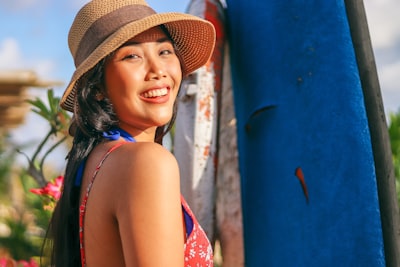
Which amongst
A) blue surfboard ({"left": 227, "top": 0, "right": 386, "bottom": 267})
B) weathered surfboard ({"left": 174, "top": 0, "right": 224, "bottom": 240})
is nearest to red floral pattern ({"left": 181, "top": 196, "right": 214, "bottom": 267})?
blue surfboard ({"left": 227, "top": 0, "right": 386, "bottom": 267})

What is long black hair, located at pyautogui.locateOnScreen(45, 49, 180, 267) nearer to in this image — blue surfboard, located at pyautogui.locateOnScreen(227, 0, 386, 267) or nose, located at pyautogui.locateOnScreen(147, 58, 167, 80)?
nose, located at pyautogui.locateOnScreen(147, 58, 167, 80)

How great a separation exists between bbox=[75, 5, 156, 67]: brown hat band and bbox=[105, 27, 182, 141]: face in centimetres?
7

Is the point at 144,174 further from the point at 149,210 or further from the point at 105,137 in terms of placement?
the point at 105,137

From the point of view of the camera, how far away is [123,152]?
1.41 m

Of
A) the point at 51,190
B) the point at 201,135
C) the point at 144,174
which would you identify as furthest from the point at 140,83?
the point at 51,190

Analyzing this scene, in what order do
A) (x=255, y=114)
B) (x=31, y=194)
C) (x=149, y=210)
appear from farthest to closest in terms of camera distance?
(x=31, y=194) < (x=255, y=114) < (x=149, y=210)

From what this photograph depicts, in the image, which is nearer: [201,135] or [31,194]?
[201,135]

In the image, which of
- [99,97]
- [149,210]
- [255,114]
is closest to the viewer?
[149,210]

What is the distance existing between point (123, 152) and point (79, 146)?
27cm

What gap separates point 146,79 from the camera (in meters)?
1.60

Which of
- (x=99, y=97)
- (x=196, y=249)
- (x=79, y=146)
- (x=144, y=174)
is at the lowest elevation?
(x=196, y=249)

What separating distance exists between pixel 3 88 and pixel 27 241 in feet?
7.69

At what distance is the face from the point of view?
159 cm

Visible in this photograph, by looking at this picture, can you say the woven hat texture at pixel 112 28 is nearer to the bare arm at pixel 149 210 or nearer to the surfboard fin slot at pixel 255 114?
the bare arm at pixel 149 210
